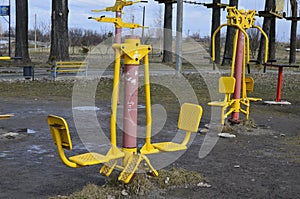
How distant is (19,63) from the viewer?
26516 mm

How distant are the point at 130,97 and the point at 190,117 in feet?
2.46

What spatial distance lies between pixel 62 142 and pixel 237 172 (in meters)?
2.54

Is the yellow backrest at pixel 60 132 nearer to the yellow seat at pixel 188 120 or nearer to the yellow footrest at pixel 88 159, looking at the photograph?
the yellow footrest at pixel 88 159

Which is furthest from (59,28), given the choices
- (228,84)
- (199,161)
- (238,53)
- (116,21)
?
(116,21)

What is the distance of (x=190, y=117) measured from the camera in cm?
482

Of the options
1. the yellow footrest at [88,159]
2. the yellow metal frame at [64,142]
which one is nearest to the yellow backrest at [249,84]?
the yellow metal frame at [64,142]

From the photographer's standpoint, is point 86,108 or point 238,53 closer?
point 238,53

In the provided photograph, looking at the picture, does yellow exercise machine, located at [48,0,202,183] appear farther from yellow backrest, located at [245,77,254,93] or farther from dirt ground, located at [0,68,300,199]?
yellow backrest, located at [245,77,254,93]

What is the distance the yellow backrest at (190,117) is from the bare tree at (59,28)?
64.2 ft

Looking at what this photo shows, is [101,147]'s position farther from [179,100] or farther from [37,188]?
[179,100]

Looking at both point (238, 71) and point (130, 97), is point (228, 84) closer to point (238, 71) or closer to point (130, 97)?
point (238, 71)

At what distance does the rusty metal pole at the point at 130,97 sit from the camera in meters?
4.45

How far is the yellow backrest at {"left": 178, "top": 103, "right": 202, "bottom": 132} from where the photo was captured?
473 centimetres

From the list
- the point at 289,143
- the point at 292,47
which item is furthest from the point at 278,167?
the point at 292,47
